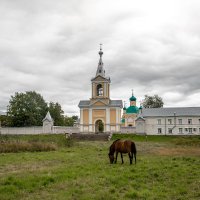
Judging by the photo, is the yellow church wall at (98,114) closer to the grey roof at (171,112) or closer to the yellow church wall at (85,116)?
the yellow church wall at (85,116)

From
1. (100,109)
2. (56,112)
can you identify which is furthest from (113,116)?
(56,112)

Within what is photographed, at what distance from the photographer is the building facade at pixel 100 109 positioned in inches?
2532

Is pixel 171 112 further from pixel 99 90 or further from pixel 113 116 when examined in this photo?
pixel 99 90

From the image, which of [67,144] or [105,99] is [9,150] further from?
[105,99]

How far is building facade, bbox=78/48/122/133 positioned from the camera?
A: 64.3 metres

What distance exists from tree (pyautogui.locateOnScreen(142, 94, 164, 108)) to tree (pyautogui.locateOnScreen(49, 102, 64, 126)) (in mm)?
29466

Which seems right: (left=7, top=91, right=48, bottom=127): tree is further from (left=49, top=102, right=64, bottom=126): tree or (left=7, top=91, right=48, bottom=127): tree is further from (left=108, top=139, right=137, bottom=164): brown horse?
(left=108, top=139, right=137, bottom=164): brown horse

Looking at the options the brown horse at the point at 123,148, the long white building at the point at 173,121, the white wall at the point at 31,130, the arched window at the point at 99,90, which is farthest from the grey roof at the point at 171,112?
the brown horse at the point at 123,148

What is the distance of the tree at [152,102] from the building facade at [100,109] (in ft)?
114

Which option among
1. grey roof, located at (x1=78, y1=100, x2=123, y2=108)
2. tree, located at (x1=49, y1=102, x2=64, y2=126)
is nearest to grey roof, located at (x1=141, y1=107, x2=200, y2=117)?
grey roof, located at (x1=78, y1=100, x2=123, y2=108)

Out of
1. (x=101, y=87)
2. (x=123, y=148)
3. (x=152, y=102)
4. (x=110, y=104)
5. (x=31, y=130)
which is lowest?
(x=123, y=148)

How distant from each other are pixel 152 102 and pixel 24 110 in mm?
43616

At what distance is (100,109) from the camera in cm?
6519

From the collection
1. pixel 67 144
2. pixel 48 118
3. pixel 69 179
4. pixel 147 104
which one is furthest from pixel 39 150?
pixel 147 104
